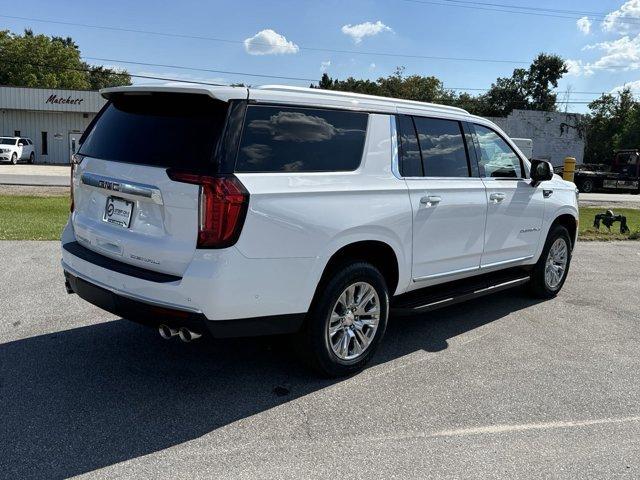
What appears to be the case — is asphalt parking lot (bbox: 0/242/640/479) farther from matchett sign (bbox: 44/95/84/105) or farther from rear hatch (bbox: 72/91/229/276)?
matchett sign (bbox: 44/95/84/105)

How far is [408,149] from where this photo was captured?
461 cm

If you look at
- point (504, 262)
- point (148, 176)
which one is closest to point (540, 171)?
point (504, 262)

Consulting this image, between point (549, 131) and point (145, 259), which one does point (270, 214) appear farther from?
point (549, 131)

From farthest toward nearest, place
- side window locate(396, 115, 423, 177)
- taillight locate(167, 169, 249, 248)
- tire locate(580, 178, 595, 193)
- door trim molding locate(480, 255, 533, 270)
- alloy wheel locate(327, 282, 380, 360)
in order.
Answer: tire locate(580, 178, 595, 193) → door trim molding locate(480, 255, 533, 270) → side window locate(396, 115, 423, 177) → alloy wheel locate(327, 282, 380, 360) → taillight locate(167, 169, 249, 248)

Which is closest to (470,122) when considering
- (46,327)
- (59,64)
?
(46,327)

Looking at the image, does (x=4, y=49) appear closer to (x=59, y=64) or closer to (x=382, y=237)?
(x=59, y=64)

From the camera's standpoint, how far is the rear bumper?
134 inches

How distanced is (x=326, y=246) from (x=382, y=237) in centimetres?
60

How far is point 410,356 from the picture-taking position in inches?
189

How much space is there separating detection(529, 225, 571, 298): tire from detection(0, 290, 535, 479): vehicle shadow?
5.58ft

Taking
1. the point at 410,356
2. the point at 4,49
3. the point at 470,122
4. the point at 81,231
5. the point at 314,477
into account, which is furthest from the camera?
the point at 4,49

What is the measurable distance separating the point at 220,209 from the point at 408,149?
6.28ft

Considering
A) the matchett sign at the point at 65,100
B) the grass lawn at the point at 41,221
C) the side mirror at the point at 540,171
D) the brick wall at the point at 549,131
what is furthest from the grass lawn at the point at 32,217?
the brick wall at the point at 549,131

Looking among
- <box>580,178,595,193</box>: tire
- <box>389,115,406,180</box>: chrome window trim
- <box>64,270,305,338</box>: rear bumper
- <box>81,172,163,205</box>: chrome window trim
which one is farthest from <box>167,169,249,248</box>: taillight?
<box>580,178,595,193</box>: tire
